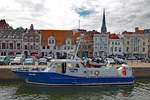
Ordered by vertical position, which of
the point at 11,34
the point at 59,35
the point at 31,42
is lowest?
the point at 31,42

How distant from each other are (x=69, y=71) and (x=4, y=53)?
33650mm

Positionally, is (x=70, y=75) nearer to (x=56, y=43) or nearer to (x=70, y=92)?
(x=70, y=92)

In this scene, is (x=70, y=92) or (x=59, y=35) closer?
(x=70, y=92)

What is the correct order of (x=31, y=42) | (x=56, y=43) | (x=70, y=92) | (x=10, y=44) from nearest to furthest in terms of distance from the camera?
(x=70, y=92)
(x=10, y=44)
(x=31, y=42)
(x=56, y=43)

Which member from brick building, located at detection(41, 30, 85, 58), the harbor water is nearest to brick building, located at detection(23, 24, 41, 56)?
brick building, located at detection(41, 30, 85, 58)

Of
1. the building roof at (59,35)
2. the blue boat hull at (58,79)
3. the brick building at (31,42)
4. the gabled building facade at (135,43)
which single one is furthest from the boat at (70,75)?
the gabled building facade at (135,43)

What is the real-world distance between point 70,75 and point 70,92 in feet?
7.12

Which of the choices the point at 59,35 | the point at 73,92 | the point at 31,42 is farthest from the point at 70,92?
the point at 59,35

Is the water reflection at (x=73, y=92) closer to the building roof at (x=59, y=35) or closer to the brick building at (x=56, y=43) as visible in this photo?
the brick building at (x=56, y=43)

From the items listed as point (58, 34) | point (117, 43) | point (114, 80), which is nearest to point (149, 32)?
point (117, 43)

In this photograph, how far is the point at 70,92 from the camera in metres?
17.9

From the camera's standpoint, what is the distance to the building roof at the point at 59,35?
4934 centimetres

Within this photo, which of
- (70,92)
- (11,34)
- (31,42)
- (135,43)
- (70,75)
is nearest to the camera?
(70,92)

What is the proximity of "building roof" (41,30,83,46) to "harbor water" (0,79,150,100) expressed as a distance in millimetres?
29595
